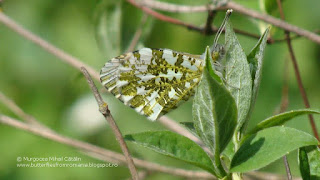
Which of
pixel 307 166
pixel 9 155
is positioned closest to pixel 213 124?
pixel 307 166

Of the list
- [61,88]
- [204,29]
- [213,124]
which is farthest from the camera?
[61,88]

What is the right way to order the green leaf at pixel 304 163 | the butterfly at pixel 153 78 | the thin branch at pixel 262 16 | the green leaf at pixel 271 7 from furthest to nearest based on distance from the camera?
the green leaf at pixel 271 7 → the thin branch at pixel 262 16 → the butterfly at pixel 153 78 → the green leaf at pixel 304 163

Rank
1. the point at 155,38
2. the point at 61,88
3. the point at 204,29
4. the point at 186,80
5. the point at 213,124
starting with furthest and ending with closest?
the point at 61,88, the point at 155,38, the point at 204,29, the point at 186,80, the point at 213,124

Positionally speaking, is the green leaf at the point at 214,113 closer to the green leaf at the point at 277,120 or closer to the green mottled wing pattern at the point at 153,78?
the green leaf at the point at 277,120

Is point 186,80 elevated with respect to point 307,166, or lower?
elevated

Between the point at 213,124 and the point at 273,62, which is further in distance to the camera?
the point at 273,62

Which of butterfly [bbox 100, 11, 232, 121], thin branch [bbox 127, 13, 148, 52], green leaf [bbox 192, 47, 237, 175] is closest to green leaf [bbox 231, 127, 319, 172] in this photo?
green leaf [bbox 192, 47, 237, 175]

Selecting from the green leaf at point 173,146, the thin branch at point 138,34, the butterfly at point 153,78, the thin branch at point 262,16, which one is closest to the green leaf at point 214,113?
the green leaf at point 173,146

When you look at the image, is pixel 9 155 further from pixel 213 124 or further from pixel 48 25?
pixel 213 124

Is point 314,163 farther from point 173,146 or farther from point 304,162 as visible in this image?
point 173,146
